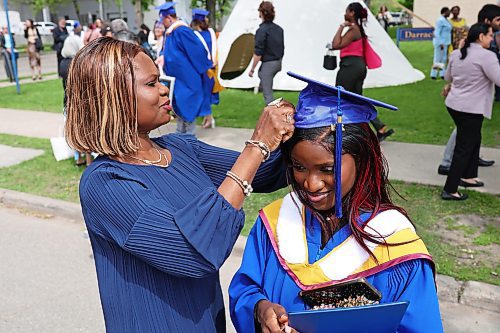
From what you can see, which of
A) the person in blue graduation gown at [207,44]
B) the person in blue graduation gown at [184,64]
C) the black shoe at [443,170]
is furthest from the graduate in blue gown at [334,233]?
the person in blue graduation gown at [207,44]

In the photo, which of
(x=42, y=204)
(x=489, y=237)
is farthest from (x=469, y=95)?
(x=42, y=204)

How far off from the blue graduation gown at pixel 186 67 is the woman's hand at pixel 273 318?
20.7ft

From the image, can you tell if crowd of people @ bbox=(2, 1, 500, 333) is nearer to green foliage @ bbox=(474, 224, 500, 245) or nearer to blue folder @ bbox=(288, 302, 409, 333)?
blue folder @ bbox=(288, 302, 409, 333)

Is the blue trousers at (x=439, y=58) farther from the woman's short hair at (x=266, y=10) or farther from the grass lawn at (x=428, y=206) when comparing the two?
the grass lawn at (x=428, y=206)

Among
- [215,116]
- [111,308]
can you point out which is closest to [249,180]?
[111,308]

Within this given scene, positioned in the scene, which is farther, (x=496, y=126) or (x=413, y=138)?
(x=496, y=126)

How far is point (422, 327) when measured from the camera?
1.56m

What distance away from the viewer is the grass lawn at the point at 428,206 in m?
4.15

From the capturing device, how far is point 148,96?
5.54 feet

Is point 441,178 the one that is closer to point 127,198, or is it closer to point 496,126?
point 496,126

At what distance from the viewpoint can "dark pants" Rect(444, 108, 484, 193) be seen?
5.40 m

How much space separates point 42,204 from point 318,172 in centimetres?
510

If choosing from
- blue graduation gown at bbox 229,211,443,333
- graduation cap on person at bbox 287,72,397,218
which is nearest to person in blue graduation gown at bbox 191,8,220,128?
blue graduation gown at bbox 229,211,443,333

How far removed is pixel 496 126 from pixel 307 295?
26.4 feet
